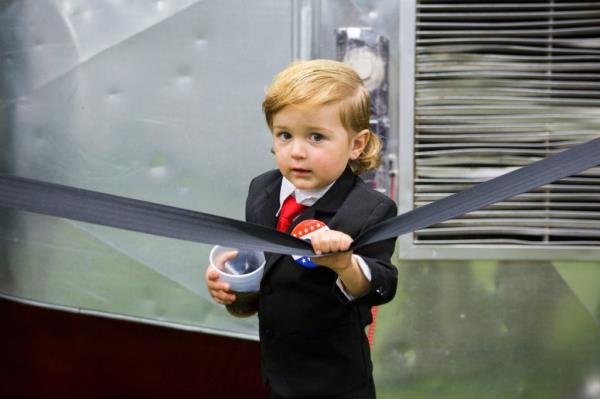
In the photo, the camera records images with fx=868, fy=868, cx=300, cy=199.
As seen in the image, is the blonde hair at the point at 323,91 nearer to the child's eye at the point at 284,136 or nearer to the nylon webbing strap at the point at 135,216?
the child's eye at the point at 284,136

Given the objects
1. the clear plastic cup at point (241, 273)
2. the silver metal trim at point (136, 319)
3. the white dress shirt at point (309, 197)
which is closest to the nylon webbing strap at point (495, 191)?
the white dress shirt at point (309, 197)

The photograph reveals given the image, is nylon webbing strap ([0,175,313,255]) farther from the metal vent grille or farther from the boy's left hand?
the metal vent grille

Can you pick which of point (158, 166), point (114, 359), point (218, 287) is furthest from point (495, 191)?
point (114, 359)

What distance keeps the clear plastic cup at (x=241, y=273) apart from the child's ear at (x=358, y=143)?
35 cm

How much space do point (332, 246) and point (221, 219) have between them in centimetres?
25

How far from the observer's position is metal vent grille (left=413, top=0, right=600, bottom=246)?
3418 mm

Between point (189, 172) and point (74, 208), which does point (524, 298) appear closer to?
point (189, 172)

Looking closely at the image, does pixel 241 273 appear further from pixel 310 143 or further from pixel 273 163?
pixel 273 163

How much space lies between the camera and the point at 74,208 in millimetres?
1657

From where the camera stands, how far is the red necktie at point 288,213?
2016 mm

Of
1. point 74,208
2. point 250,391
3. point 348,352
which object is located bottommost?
point 250,391

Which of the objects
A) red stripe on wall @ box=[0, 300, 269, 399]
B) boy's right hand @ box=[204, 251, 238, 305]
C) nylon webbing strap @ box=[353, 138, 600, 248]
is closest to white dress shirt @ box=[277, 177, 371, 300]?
nylon webbing strap @ box=[353, 138, 600, 248]

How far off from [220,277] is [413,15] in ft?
5.70

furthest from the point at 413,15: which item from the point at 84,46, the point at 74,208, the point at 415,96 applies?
the point at 74,208
